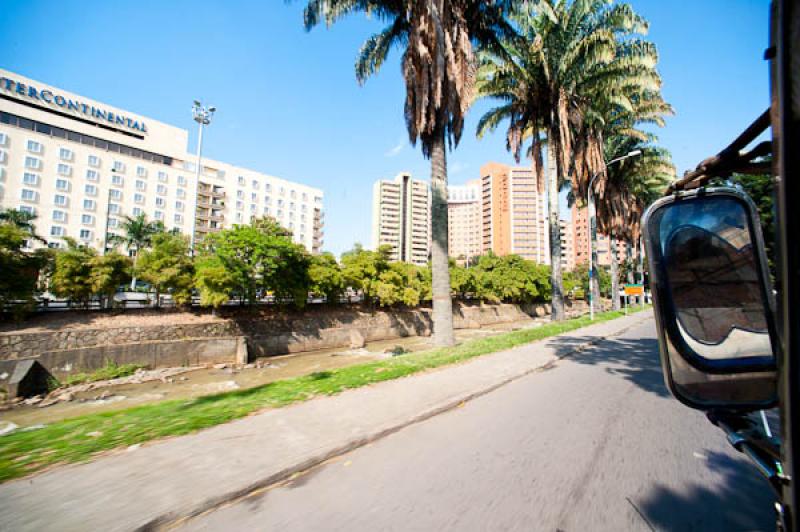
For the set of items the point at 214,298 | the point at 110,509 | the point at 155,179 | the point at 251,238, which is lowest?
the point at 110,509

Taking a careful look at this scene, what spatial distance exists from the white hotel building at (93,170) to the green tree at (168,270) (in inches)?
847

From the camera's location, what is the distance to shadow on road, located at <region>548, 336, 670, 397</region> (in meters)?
6.76

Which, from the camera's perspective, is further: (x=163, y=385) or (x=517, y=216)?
(x=517, y=216)

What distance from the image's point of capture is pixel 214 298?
19594 mm

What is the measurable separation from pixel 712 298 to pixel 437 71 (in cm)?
1111

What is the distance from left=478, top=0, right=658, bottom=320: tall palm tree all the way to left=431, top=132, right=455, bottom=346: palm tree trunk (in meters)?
8.21

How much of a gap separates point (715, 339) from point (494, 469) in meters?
2.33

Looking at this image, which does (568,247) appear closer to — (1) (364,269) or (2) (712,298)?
(1) (364,269)

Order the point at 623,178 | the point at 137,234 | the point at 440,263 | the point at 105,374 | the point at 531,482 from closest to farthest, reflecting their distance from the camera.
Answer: the point at 531,482 < the point at 440,263 < the point at 105,374 < the point at 623,178 < the point at 137,234

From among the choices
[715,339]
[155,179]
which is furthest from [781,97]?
[155,179]

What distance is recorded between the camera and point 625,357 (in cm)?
939

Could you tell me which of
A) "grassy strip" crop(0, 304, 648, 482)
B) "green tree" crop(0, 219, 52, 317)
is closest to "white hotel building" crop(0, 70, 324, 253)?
"green tree" crop(0, 219, 52, 317)

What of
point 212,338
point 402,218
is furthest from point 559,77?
point 402,218

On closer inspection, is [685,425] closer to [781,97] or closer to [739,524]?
[739,524]
